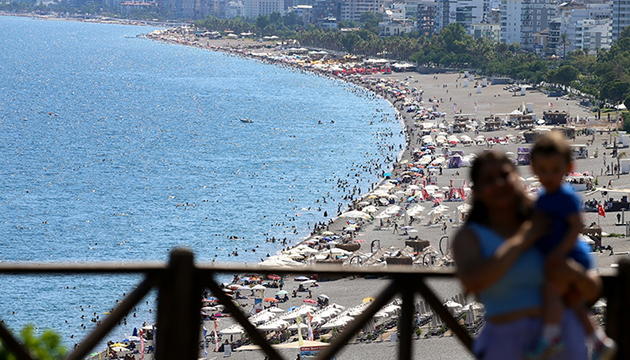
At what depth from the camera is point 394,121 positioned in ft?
308

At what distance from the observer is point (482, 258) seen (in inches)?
139

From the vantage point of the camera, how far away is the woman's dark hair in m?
3.65

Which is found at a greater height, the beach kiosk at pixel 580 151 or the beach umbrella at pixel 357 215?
the beach kiosk at pixel 580 151

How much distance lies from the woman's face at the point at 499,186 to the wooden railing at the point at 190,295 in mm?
647

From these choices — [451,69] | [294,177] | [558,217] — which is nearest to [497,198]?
[558,217]

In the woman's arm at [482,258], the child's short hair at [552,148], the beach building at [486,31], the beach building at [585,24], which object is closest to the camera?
the woman's arm at [482,258]

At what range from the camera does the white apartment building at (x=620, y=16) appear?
5861 inches

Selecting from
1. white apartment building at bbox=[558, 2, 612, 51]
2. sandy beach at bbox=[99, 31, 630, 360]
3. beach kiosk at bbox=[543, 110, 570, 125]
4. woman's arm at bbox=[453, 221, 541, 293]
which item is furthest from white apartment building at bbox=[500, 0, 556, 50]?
woman's arm at bbox=[453, 221, 541, 293]

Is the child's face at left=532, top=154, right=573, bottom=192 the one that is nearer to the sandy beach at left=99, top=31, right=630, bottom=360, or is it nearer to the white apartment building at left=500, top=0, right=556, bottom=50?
the sandy beach at left=99, top=31, right=630, bottom=360

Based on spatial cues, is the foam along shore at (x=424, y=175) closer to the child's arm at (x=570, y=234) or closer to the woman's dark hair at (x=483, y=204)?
the woman's dark hair at (x=483, y=204)

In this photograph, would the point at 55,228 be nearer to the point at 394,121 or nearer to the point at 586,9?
the point at 394,121

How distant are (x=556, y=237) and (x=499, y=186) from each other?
31 cm

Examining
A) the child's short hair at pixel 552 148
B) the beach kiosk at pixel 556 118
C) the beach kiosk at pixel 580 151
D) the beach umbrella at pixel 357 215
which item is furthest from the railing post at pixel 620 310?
the beach kiosk at pixel 556 118

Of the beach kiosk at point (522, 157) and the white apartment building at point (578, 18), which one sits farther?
the white apartment building at point (578, 18)
